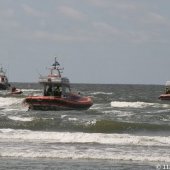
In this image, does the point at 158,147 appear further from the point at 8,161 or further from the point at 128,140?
the point at 8,161

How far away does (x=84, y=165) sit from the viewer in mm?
15188

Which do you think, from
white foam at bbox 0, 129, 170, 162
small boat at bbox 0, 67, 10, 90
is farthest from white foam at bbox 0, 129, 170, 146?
small boat at bbox 0, 67, 10, 90

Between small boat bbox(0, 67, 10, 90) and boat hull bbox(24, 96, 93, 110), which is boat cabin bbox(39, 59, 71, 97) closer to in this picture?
boat hull bbox(24, 96, 93, 110)

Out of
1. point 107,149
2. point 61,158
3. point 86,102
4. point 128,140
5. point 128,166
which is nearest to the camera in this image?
point 128,166

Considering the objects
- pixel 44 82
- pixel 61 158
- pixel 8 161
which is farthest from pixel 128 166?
pixel 44 82

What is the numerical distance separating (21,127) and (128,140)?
8.35 meters

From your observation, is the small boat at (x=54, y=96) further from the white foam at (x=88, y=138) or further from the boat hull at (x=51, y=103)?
the white foam at (x=88, y=138)

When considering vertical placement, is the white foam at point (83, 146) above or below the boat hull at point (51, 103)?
below

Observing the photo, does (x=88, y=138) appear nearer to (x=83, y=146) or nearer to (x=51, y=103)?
(x=83, y=146)

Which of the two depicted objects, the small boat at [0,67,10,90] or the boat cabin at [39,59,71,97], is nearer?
the boat cabin at [39,59,71,97]

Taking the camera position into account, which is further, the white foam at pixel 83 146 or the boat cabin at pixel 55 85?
the boat cabin at pixel 55 85

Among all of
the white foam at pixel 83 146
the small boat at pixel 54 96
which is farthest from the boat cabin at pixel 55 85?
the white foam at pixel 83 146

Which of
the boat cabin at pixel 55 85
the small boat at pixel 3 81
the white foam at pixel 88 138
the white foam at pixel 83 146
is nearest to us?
the white foam at pixel 83 146

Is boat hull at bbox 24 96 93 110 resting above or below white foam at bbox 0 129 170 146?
above
